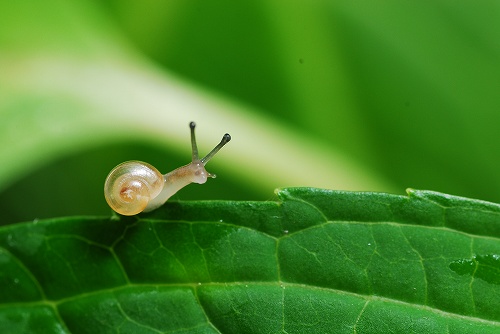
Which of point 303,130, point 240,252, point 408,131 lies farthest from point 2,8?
point 408,131

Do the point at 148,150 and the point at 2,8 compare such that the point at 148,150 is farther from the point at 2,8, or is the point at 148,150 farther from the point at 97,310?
the point at 97,310

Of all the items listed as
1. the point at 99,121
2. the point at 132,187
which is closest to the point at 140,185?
the point at 132,187

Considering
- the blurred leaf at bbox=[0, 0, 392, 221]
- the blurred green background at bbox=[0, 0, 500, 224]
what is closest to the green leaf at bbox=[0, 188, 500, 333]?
the blurred leaf at bbox=[0, 0, 392, 221]

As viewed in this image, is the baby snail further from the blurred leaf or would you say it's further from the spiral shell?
the blurred leaf

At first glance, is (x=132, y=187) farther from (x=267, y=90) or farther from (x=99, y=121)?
(x=267, y=90)

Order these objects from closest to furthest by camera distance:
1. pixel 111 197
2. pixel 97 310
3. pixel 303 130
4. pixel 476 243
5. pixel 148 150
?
pixel 476 243 → pixel 97 310 → pixel 111 197 → pixel 148 150 → pixel 303 130

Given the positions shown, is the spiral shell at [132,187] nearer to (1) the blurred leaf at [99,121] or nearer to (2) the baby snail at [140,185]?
(2) the baby snail at [140,185]
